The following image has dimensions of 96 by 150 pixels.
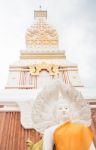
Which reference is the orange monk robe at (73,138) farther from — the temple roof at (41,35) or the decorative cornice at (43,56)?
the temple roof at (41,35)

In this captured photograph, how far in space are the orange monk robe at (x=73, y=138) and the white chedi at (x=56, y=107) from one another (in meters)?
0.31

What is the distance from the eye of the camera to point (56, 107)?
3.30 meters

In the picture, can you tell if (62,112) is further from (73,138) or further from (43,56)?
(43,56)

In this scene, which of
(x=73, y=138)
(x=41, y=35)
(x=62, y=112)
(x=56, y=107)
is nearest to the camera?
(x=73, y=138)

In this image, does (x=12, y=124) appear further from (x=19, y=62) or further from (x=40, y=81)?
(x=19, y=62)

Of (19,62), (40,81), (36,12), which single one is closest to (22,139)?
(40,81)

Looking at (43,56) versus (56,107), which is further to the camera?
(43,56)

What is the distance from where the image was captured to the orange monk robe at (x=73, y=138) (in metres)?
2.70

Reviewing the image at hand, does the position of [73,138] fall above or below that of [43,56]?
below

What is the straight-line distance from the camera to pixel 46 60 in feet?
35.4

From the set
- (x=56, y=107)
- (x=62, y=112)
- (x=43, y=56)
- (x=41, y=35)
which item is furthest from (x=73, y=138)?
(x=41, y=35)

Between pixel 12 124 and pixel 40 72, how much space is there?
519 centimetres

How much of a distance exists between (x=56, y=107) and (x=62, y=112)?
0.52 ft

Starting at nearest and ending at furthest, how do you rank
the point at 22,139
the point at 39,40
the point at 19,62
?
the point at 22,139, the point at 19,62, the point at 39,40
